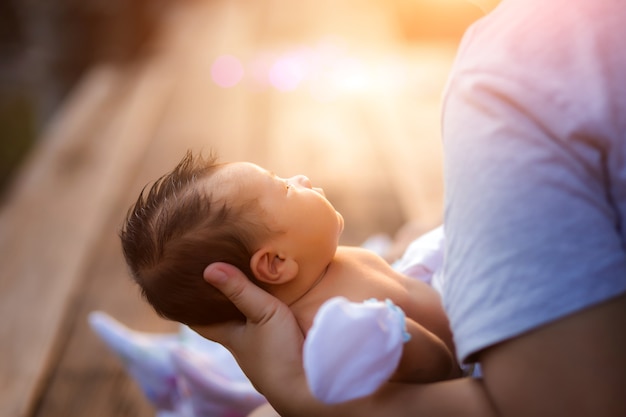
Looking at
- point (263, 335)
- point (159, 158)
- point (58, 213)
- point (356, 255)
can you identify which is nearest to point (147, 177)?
point (159, 158)

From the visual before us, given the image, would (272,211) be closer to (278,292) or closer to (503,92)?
(278,292)

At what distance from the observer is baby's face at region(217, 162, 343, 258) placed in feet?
2.70

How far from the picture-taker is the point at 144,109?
2.84m

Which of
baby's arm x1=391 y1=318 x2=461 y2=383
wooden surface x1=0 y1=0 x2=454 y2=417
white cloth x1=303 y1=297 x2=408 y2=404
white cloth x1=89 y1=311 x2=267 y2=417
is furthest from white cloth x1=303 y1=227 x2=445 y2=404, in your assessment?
wooden surface x1=0 y1=0 x2=454 y2=417

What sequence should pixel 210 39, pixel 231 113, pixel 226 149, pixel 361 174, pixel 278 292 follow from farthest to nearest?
1. pixel 210 39
2. pixel 231 113
3. pixel 226 149
4. pixel 361 174
5. pixel 278 292

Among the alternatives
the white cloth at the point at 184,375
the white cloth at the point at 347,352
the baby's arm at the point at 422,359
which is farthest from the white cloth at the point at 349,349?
the white cloth at the point at 184,375

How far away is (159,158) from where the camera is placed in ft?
7.89

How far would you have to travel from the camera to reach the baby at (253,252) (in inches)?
31.5

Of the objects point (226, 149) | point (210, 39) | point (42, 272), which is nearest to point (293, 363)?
point (42, 272)

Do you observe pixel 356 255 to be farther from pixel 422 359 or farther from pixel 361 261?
pixel 422 359

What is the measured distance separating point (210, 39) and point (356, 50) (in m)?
0.80

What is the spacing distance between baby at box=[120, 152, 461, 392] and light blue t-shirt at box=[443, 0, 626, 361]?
7.6 inches

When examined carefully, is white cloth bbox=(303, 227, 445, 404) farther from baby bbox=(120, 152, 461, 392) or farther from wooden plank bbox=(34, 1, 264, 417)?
wooden plank bbox=(34, 1, 264, 417)

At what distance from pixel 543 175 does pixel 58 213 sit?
1.69 meters
